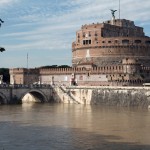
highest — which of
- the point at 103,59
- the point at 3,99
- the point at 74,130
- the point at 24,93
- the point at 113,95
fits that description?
Result: the point at 103,59

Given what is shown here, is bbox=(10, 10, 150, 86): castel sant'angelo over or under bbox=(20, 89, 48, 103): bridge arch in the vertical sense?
over

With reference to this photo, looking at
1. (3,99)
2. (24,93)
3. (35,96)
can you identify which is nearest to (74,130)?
(3,99)

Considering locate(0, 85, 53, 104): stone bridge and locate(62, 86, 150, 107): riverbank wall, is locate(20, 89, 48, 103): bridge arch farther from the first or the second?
locate(62, 86, 150, 107): riverbank wall

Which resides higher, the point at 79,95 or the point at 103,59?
the point at 103,59

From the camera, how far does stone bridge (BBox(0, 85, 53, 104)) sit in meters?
54.6

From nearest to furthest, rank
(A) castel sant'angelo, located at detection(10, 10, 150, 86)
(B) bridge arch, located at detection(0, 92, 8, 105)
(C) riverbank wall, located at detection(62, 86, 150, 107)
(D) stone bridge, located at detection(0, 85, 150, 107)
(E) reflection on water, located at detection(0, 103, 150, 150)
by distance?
(E) reflection on water, located at detection(0, 103, 150, 150) < (C) riverbank wall, located at detection(62, 86, 150, 107) < (D) stone bridge, located at detection(0, 85, 150, 107) < (B) bridge arch, located at detection(0, 92, 8, 105) < (A) castel sant'angelo, located at detection(10, 10, 150, 86)

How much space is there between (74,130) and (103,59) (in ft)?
137

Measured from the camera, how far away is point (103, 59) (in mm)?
72000

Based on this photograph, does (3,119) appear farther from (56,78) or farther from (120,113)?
(56,78)

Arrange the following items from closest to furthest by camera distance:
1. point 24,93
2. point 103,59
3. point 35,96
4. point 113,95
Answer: point 113,95
point 24,93
point 35,96
point 103,59

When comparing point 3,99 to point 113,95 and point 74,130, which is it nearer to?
point 113,95

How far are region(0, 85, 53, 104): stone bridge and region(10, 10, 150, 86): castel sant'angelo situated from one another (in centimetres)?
A: 625

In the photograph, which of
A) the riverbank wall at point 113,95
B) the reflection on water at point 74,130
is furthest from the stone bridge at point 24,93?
the reflection on water at point 74,130

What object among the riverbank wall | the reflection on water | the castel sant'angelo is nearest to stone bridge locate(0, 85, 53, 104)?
the riverbank wall
